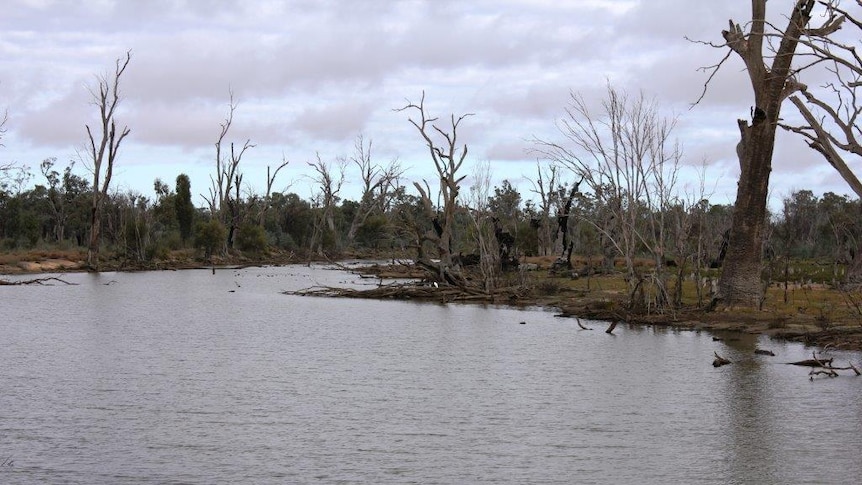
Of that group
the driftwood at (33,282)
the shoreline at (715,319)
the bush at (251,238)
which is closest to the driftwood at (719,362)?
the shoreline at (715,319)

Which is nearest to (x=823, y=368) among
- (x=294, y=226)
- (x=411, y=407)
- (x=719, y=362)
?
(x=719, y=362)


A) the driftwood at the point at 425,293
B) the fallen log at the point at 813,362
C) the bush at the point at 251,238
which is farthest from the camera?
the bush at the point at 251,238

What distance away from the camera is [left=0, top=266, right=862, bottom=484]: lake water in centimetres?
997

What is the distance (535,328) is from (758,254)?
605 centimetres

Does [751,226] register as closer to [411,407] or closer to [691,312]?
[691,312]

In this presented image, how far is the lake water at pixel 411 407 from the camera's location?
9969mm

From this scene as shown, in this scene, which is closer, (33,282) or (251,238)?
(33,282)

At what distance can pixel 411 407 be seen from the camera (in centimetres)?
1323

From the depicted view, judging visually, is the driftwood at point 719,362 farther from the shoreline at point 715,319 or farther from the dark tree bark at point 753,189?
the dark tree bark at point 753,189

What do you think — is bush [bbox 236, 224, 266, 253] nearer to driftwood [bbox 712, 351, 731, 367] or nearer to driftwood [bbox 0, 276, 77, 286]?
driftwood [bbox 0, 276, 77, 286]

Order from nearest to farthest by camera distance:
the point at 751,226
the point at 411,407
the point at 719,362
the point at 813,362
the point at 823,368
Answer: the point at 411,407 → the point at 813,362 → the point at 823,368 → the point at 719,362 → the point at 751,226

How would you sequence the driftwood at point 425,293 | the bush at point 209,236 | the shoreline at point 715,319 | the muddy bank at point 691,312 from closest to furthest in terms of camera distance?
the shoreline at point 715,319 < the muddy bank at point 691,312 < the driftwood at point 425,293 < the bush at point 209,236

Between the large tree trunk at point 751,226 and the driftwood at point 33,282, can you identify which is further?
the driftwood at point 33,282

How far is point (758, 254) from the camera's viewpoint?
78.7 ft
